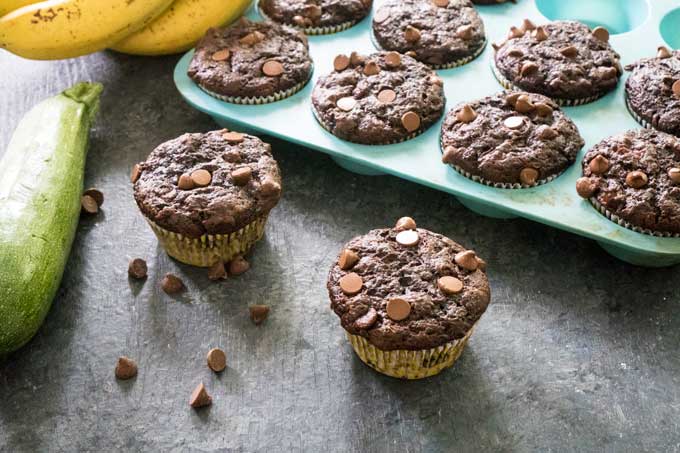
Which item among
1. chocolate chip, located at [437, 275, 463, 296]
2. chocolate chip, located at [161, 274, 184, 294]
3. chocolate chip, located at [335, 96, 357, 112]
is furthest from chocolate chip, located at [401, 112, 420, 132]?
chocolate chip, located at [161, 274, 184, 294]

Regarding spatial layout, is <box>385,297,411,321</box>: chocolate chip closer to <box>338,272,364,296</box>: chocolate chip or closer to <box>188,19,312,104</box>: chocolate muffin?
<box>338,272,364,296</box>: chocolate chip

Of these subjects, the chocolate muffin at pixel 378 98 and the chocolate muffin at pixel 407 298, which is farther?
the chocolate muffin at pixel 378 98

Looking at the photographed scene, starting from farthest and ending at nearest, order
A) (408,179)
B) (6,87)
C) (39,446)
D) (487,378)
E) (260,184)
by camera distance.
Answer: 1. (6,87)
2. (408,179)
3. (260,184)
4. (487,378)
5. (39,446)

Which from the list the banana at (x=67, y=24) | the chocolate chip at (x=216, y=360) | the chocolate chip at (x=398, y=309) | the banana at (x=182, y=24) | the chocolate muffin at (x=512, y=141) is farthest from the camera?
the banana at (x=182, y=24)

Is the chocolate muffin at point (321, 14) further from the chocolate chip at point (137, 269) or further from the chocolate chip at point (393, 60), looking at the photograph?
the chocolate chip at point (137, 269)

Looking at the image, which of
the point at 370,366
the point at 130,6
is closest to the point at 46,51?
the point at 130,6

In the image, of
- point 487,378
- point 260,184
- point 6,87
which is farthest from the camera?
point 6,87

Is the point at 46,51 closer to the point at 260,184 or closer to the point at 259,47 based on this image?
the point at 259,47

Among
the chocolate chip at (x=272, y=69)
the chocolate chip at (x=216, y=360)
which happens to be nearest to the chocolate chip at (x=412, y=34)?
the chocolate chip at (x=272, y=69)
